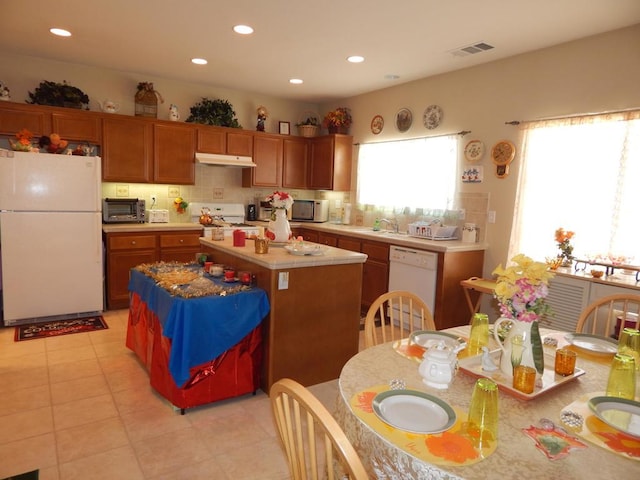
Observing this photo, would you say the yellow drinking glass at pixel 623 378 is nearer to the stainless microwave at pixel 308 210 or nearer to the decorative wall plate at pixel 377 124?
the decorative wall plate at pixel 377 124

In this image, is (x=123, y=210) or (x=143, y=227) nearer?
(x=143, y=227)

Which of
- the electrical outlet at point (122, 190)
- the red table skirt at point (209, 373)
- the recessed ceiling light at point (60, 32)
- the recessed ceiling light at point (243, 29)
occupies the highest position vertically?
the recessed ceiling light at point (243, 29)

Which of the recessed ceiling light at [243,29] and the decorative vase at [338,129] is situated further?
the decorative vase at [338,129]

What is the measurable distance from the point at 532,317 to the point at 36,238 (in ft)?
13.6

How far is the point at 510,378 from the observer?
146 centimetres

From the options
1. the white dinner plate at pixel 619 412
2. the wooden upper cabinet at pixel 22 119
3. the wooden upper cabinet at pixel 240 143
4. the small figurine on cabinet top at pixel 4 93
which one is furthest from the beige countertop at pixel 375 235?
the white dinner plate at pixel 619 412

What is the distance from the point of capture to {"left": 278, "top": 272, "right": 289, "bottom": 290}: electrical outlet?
2684mm

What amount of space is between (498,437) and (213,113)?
4911 mm

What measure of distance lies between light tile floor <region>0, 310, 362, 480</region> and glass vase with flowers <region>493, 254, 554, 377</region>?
4.23 ft

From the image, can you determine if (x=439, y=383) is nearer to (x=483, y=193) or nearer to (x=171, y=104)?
(x=483, y=193)

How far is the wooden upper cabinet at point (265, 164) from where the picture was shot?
5.52 m

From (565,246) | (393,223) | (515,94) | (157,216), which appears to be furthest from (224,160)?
(565,246)

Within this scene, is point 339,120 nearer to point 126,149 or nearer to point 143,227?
point 126,149

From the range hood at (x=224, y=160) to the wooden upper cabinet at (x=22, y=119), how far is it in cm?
155
